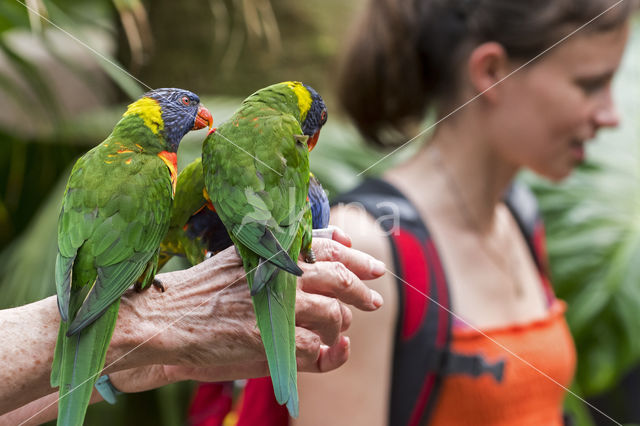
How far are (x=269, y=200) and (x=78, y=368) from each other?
5.2 inches

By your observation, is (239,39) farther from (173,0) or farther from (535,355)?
(535,355)

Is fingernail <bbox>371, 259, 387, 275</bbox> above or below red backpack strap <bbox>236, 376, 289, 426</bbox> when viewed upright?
above

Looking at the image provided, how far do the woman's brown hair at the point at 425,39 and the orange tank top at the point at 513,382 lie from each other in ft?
1.27

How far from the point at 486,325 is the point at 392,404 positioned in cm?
29

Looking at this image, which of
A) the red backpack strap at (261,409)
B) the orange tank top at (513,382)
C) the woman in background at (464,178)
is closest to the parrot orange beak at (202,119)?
the red backpack strap at (261,409)

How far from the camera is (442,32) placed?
40.8 inches

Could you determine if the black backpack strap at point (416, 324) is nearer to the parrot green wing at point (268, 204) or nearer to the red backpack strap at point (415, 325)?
the red backpack strap at point (415, 325)

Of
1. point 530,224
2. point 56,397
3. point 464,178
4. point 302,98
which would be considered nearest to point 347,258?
point 302,98

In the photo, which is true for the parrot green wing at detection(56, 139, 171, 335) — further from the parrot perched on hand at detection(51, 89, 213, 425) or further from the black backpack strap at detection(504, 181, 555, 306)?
the black backpack strap at detection(504, 181, 555, 306)

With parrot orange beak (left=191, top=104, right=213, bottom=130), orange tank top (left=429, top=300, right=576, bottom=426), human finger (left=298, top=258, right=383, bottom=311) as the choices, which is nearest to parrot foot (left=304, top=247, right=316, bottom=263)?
human finger (left=298, top=258, right=383, bottom=311)

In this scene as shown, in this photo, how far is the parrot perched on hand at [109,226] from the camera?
316 mm

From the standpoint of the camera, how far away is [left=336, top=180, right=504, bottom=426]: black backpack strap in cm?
82

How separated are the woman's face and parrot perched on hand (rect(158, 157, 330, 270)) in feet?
2.01

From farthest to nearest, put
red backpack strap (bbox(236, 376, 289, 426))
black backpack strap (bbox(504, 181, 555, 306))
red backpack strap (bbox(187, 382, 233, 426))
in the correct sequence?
black backpack strap (bbox(504, 181, 555, 306))
red backpack strap (bbox(187, 382, 233, 426))
red backpack strap (bbox(236, 376, 289, 426))
